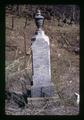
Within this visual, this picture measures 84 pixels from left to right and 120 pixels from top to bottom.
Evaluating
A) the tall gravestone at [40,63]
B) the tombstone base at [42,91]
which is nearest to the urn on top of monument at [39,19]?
the tall gravestone at [40,63]

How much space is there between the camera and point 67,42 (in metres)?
8.41

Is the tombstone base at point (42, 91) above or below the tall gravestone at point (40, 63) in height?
below

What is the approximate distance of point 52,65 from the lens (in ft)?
27.5

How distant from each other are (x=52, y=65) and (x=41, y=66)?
16 cm

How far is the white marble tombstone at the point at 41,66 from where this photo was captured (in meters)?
8.34

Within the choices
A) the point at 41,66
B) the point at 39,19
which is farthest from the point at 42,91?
the point at 39,19

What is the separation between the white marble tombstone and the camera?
8.34 metres

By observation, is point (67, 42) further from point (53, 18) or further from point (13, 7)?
point (13, 7)

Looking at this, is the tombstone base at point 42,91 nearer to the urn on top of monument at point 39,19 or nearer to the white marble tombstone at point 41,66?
the white marble tombstone at point 41,66

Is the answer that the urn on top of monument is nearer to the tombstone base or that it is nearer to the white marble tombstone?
the white marble tombstone

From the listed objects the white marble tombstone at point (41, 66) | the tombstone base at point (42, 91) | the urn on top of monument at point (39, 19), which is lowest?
the tombstone base at point (42, 91)

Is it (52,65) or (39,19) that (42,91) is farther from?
(39,19)
